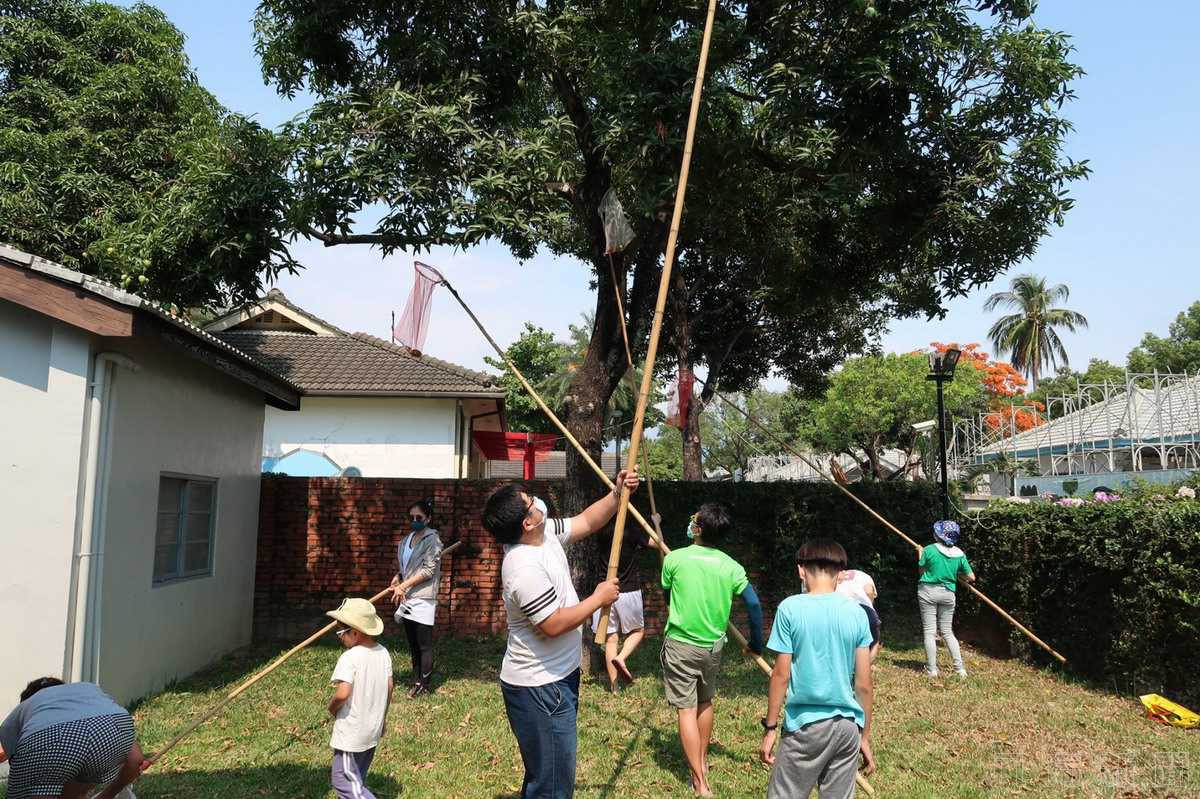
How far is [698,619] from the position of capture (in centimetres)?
521

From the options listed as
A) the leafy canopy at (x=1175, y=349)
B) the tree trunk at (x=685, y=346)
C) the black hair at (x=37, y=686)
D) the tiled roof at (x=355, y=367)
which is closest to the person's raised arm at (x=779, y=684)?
the black hair at (x=37, y=686)

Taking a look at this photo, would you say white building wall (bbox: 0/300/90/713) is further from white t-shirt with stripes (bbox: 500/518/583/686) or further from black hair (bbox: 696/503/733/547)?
black hair (bbox: 696/503/733/547)

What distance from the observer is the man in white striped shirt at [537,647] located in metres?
3.46

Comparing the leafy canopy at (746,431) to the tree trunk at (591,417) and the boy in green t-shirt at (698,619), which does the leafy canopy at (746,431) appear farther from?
the boy in green t-shirt at (698,619)

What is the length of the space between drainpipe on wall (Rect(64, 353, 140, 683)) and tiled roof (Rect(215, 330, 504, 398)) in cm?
746

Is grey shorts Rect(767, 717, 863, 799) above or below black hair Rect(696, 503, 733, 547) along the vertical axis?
below

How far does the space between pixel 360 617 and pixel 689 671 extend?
6.76 feet

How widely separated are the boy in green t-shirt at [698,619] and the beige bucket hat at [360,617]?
6.02ft

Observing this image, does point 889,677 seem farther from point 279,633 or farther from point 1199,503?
point 279,633

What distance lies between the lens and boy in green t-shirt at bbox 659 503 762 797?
5211 mm

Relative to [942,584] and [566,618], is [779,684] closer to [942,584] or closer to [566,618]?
[566,618]

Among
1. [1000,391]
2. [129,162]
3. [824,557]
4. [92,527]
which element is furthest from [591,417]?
[1000,391]

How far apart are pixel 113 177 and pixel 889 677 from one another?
12.7 m

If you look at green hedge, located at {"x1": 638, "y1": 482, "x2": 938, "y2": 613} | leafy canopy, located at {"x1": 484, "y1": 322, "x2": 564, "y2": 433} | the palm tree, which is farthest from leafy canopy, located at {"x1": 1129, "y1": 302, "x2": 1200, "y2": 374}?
green hedge, located at {"x1": 638, "y1": 482, "x2": 938, "y2": 613}
